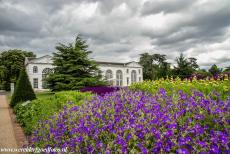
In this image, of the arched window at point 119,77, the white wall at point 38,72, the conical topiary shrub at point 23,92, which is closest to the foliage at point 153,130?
the conical topiary shrub at point 23,92

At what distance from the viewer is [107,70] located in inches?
2272

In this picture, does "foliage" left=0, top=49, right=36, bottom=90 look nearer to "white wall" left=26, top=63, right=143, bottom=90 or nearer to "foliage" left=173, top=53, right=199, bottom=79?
"white wall" left=26, top=63, right=143, bottom=90

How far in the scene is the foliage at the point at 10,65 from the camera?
5194cm

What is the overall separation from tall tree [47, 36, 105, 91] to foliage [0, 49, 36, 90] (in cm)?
3002

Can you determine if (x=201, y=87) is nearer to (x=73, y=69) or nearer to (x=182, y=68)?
(x=73, y=69)

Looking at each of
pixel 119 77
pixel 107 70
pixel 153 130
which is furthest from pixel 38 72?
pixel 153 130

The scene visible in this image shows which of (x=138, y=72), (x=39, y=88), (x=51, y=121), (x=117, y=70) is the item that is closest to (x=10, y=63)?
(x=39, y=88)

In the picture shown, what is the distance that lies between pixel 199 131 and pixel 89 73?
71.0ft

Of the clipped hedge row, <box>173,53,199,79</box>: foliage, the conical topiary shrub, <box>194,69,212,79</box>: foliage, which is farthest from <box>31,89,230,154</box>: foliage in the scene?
<box>173,53,199,79</box>: foliage

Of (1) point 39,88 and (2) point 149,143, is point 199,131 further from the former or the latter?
(1) point 39,88

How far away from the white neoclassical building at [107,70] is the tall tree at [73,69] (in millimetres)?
25708

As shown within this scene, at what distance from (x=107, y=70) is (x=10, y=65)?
2120cm

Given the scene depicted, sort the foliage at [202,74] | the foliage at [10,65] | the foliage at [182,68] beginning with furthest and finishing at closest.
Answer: the foliage at [10,65] < the foliage at [182,68] < the foliage at [202,74]

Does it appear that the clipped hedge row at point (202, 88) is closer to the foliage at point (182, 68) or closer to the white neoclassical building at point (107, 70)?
the foliage at point (182, 68)
